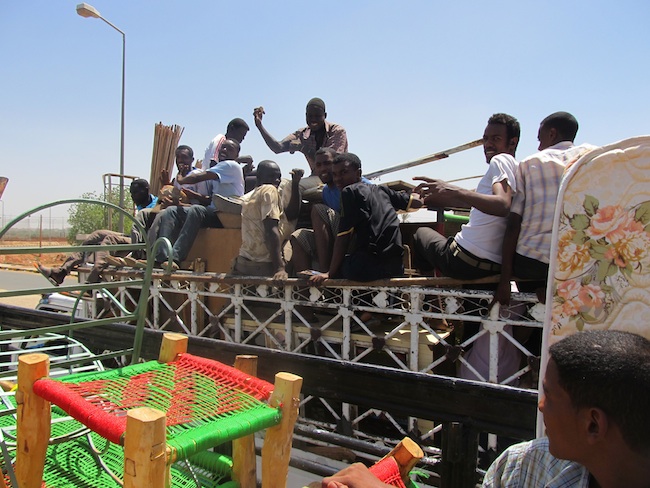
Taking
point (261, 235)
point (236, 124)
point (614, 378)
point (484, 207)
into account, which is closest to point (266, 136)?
point (236, 124)

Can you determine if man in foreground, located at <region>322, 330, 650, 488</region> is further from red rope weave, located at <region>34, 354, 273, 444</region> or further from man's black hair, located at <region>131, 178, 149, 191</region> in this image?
man's black hair, located at <region>131, 178, 149, 191</region>

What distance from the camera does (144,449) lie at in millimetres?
1475

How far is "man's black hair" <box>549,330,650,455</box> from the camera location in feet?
3.38

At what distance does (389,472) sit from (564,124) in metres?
2.39

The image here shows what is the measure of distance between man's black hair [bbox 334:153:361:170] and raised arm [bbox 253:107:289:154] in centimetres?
214

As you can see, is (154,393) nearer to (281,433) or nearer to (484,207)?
(281,433)

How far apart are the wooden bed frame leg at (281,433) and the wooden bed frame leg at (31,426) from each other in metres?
0.86

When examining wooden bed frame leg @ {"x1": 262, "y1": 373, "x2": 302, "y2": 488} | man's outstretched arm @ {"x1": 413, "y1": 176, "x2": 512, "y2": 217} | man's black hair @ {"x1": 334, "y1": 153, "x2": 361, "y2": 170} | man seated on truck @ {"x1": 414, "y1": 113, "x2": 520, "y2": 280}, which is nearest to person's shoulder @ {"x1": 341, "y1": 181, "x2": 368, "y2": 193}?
man's black hair @ {"x1": 334, "y1": 153, "x2": 361, "y2": 170}

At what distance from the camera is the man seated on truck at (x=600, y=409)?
1036mm

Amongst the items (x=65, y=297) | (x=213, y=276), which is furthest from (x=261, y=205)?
(x=65, y=297)

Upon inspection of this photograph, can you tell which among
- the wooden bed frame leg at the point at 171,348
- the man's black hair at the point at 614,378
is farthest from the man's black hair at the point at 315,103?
the man's black hair at the point at 614,378

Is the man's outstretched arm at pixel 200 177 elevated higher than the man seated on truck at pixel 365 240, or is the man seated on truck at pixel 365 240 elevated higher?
the man's outstretched arm at pixel 200 177

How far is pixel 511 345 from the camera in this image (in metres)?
3.14

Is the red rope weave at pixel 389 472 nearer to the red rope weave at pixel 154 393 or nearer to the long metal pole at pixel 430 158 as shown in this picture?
the red rope weave at pixel 154 393
